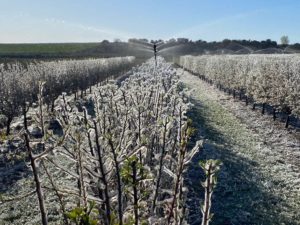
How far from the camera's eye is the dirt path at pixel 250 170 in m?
12.1

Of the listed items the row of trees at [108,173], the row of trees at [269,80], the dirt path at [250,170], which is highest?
the row of trees at [108,173]

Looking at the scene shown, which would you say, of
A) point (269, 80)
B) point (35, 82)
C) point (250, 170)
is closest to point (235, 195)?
point (250, 170)

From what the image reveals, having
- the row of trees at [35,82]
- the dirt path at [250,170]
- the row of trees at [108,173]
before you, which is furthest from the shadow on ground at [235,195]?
the row of trees at [35,82]

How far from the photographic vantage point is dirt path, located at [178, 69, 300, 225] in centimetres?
1206

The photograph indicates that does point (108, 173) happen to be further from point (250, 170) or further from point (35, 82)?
point (35, 82)

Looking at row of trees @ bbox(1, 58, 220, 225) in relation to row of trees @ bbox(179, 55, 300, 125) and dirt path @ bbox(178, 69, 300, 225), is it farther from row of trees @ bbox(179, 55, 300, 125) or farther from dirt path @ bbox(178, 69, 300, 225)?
row of trees @ bbox(179, 55, 300, 125)

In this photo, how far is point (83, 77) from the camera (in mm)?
38062

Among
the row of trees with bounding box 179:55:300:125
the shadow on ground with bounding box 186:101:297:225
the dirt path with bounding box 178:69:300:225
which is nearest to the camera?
the shadow on ground with bounding box 186:101:297:225

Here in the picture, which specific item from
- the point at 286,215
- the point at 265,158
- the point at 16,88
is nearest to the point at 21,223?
the point at 286,215

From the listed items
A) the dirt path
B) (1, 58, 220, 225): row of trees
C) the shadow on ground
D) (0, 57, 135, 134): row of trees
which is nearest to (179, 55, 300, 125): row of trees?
the dirt path

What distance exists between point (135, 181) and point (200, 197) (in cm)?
1041

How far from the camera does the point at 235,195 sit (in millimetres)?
13383

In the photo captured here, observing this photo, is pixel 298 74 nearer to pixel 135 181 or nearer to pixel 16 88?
pixel 16 88

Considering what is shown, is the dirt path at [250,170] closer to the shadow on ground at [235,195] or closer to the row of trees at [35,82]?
the shadow on ground at [235,195]
